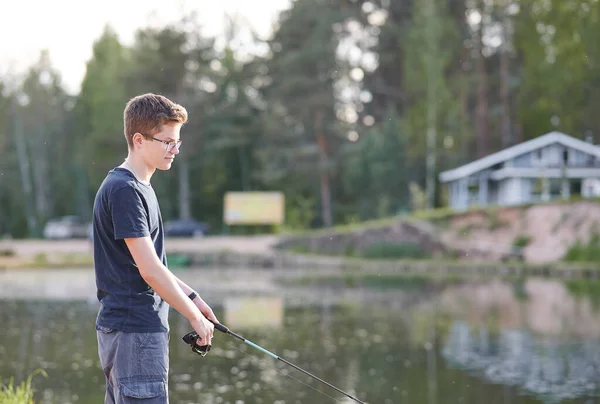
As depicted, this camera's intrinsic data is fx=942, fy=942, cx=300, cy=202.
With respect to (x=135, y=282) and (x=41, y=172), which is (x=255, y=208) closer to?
(x=41, y=172)

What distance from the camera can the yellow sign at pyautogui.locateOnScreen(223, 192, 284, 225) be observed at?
130ft

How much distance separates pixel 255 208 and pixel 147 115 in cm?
3679

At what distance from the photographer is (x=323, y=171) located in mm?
40281

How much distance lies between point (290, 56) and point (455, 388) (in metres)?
30.9

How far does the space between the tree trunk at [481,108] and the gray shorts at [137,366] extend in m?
40.4

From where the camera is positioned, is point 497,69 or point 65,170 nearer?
point 497,69

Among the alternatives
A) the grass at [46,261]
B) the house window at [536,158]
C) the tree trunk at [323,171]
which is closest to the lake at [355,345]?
the grass at [46,261]

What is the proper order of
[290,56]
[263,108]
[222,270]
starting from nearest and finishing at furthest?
[222,270] < [290,56] < [263,108]

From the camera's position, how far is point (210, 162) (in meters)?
43.1

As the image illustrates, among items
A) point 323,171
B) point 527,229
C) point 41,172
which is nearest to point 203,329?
point 527,229

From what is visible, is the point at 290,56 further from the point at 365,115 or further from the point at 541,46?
the point at 541,46

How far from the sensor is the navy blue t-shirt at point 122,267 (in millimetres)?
3033

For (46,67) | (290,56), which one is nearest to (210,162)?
(290,56)

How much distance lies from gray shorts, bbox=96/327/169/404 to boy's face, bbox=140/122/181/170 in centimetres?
59
